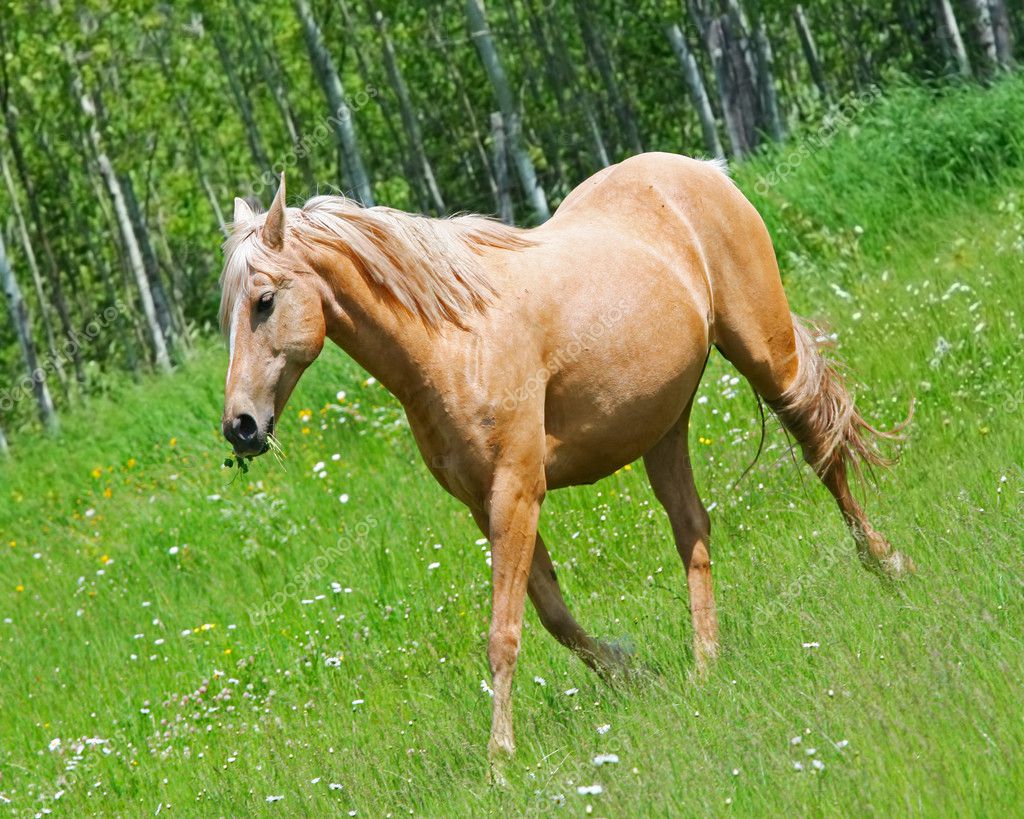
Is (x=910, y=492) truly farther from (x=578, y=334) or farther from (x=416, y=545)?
(x=416, y=545)

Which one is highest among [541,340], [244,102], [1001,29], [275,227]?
[275,227]

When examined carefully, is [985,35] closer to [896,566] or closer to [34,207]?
[896,566]

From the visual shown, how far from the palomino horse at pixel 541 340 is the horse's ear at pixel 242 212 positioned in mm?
22

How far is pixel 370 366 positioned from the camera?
15.8 feet

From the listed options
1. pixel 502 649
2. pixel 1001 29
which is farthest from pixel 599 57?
pixel 502 649

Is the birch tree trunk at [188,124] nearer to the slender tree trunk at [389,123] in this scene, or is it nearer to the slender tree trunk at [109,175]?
the slender tree trunk at [389,123]

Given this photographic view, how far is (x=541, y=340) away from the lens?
5004mm

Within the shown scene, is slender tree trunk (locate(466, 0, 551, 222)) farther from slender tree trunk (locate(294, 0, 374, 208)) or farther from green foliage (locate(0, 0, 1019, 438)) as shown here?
slender tree trunk (locate(294, 0, 374, 208))

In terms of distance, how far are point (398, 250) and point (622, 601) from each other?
102 inches

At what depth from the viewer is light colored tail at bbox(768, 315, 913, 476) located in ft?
19.7

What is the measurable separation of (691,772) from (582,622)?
264cm

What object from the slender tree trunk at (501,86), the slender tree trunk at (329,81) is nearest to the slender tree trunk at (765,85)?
the slender tree trunk at (501,86)

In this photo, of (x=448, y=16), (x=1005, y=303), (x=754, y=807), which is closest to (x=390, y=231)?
(x=754, y=807)

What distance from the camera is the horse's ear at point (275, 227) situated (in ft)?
14.6
